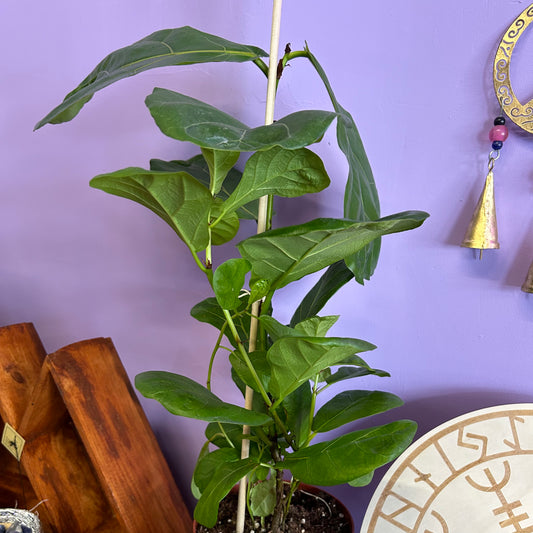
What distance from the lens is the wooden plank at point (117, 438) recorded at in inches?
31.1

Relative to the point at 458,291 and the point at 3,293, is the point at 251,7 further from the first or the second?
the point at 3,293

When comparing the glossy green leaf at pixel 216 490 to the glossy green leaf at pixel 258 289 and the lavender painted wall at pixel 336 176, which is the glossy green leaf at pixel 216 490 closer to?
the glossy green leaf at pixel 258 289

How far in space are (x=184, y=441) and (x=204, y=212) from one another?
662 millimetres

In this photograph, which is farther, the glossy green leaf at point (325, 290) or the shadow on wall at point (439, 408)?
the shadow on wall at point (439, 408)

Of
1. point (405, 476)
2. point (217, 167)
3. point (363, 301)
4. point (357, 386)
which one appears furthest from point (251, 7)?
point (405, 476)

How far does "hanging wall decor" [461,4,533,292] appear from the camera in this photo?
66cm

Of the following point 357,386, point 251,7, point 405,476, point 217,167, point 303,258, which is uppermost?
point 251,7

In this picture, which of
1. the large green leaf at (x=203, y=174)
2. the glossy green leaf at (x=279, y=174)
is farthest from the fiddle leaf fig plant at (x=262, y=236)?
the large green leaf at (x=203, y=174)

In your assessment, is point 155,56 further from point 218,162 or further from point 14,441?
point 14,441

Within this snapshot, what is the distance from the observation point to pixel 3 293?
112 cm

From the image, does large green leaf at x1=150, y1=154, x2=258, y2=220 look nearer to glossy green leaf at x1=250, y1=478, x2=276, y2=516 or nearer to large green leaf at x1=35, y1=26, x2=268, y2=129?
large green leaf at x1=35, y1=26, x2=268, y2=129

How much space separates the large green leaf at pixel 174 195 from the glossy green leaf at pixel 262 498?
0.36 meters

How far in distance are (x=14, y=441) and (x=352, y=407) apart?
624 millimetres

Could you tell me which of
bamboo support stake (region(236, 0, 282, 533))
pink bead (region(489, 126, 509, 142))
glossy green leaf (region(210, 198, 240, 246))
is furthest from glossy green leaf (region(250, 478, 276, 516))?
pink bead (region(489, 126, 509, 142))
